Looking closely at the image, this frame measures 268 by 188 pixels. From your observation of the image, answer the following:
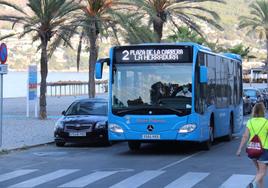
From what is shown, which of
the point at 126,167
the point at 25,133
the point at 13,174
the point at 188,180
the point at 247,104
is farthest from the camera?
the point at 247,104

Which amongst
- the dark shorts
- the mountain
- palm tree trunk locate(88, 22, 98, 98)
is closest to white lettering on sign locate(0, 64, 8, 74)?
the dark shorts

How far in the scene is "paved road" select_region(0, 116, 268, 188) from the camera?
Result: 38.4ft

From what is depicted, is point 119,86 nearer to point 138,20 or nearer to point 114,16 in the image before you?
point 114,16

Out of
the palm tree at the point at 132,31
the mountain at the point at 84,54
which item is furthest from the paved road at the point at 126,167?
the mountain at the point at 84,54

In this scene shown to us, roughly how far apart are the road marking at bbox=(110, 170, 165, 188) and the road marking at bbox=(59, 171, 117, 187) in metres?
0.60

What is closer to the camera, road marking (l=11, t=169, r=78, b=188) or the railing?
road marking (l=11, t=169, r=78, b=188)

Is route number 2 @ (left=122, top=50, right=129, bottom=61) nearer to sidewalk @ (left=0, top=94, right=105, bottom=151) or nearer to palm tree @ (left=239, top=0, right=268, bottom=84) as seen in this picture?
sidewalk @ (left=0, top=94, right=105, bottom=151)

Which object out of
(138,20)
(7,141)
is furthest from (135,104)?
(138,20)

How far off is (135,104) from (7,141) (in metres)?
5.95

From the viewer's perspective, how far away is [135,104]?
1664cm

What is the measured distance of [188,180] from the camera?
11922 mm

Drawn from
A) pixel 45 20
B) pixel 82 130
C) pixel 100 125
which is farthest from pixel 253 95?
pixel 82 130

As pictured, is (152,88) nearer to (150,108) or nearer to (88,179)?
(150,108)

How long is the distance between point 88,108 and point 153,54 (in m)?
4.84
